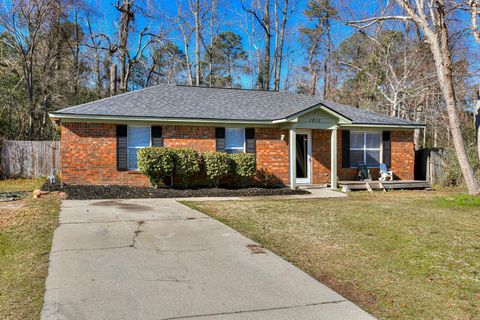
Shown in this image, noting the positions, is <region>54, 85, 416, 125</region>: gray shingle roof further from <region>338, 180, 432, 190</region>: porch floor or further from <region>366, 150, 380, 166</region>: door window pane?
<region>338, 180, 432, 190</region>: porch floor

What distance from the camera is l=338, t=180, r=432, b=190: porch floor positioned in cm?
1575

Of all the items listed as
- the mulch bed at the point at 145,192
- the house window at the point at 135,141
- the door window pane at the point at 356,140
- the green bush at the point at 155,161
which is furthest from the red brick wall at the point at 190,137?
the door window pane at the point at 356,140

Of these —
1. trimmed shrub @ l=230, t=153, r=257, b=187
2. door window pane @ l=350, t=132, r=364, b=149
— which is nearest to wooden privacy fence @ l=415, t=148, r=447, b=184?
door window pane @ l=350, t=132, r=364, b=149

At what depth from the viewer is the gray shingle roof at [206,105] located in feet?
46.7

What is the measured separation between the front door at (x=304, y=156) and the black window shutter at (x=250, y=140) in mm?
1947

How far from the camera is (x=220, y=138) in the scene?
49.7ft

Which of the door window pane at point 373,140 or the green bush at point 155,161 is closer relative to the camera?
the green bush at point 155,161

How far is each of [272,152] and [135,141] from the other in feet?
16.9

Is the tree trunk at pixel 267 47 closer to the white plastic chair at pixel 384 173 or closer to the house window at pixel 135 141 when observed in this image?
the white plastic chair at pixel 384 173

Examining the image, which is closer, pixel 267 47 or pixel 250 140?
pixel 250 140

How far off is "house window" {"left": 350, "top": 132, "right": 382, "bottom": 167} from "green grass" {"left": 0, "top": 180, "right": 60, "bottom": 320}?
38.0ft

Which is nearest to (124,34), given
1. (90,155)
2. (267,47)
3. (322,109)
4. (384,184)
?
(267,47)

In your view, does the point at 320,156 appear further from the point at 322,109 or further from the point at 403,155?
the point at 403,155

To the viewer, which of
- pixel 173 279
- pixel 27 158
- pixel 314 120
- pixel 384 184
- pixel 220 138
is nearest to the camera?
pixel 173 279
